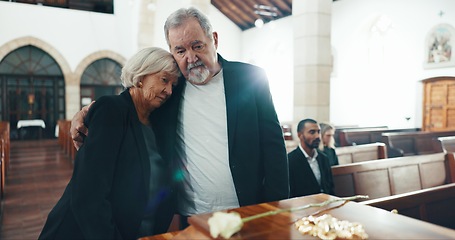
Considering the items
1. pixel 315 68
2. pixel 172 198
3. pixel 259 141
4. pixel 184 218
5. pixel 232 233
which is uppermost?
pixel 315 68

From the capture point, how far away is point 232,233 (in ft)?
2.81

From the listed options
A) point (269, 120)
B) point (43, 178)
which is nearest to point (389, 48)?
point (43, 178)

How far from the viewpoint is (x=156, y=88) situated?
5.12 feet

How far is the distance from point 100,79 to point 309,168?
1195 cm

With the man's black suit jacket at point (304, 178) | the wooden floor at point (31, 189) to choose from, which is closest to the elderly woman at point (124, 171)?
the man's black suit jacket at point (304, 178)

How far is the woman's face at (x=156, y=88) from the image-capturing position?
1561 millimetres

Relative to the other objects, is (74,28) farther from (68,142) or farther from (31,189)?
(31,189)

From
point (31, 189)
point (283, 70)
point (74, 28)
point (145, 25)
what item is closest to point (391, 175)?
point (31, 189)

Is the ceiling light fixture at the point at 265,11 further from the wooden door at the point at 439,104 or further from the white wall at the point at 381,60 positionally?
the wooden door at the point at 439,104

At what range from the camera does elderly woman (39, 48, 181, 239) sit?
138cm

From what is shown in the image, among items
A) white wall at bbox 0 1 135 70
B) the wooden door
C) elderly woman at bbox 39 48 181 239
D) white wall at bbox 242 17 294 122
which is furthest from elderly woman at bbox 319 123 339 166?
white wall at bbox 242 17 294 122

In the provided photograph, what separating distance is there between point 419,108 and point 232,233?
423 inches

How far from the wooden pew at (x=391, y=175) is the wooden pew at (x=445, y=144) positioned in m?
1.48

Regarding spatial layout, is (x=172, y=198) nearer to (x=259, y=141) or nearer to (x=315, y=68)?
(x=259, y=141)
